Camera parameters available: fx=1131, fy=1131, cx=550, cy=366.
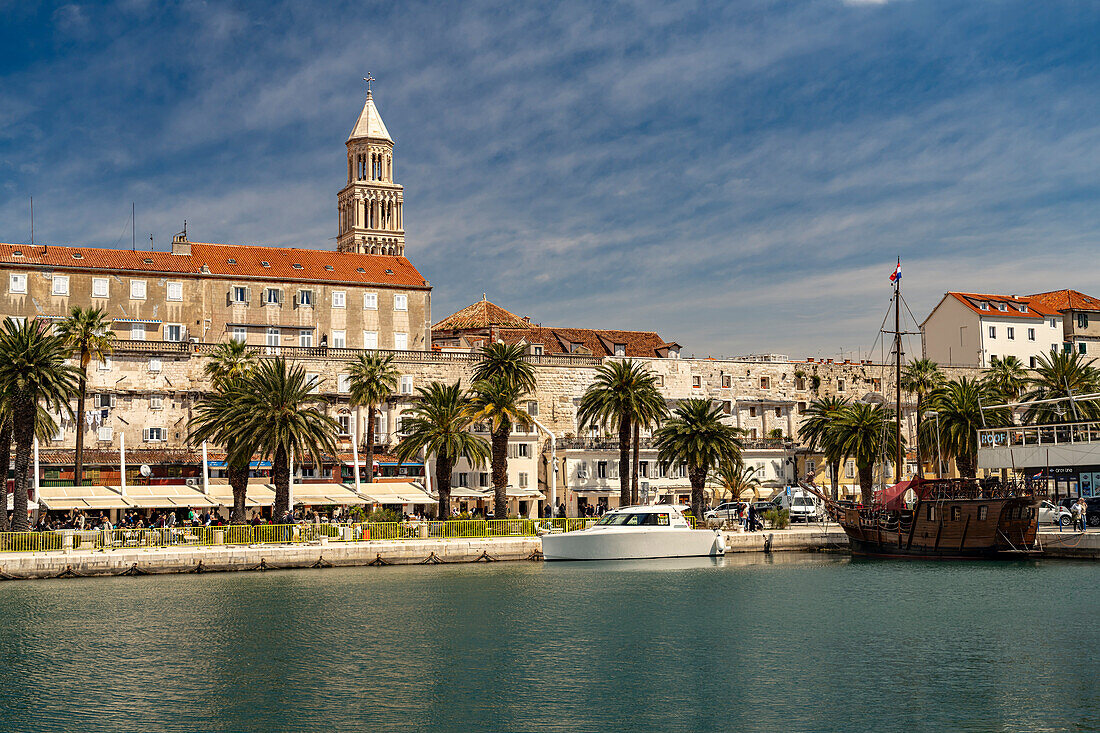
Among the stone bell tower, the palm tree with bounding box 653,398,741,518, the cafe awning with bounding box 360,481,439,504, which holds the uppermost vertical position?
the stone bell tower

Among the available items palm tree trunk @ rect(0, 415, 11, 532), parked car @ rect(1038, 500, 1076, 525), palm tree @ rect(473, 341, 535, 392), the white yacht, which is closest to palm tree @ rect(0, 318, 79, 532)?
palm tree trunk @ rect(0, 415, 11, 532)

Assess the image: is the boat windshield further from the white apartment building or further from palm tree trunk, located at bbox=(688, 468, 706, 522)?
the white apartment building

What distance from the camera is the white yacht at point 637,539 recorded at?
61.5 meters

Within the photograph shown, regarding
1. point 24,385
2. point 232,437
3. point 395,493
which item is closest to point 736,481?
point 395,493

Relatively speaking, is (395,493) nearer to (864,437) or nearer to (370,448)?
(370,448)

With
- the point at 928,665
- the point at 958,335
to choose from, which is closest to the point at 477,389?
the point at 928,665

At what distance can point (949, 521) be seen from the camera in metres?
62.9

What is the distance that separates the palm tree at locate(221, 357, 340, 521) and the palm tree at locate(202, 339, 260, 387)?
1235cm

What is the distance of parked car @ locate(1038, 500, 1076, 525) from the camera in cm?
6569

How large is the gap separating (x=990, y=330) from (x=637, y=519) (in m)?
62.1

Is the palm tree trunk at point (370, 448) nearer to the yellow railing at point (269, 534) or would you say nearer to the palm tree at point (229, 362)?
the palm tree at point (229, 362)

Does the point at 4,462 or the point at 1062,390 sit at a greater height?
the point at 1062,390

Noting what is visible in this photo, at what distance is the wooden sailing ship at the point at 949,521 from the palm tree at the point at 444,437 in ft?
77.9

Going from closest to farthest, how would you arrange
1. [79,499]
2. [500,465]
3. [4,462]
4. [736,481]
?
[4,462], [79,499], [500,465], [736,481]
